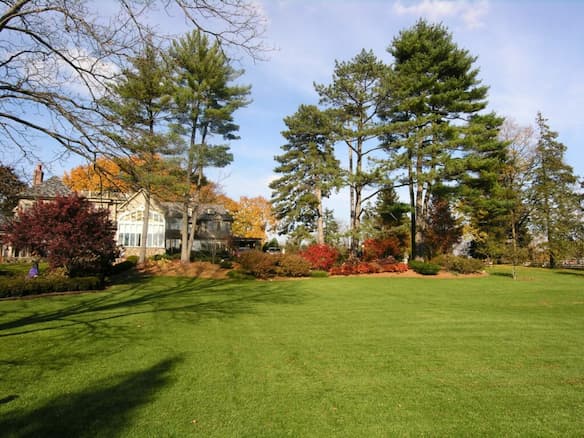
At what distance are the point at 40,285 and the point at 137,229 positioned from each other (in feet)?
74.9

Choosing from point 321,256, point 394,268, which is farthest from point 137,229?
point 394,268

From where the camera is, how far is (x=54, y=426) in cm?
351

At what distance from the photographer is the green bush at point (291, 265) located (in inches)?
855

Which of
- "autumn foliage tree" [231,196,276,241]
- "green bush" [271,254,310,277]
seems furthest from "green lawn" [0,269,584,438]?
"autumn foliage tree" [231,196,276,241]

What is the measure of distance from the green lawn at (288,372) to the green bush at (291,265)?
37.1ft

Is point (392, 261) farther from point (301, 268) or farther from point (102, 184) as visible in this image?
point (102, 184)

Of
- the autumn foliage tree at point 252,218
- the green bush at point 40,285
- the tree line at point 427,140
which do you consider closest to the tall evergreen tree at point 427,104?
the tree line at point 427,140

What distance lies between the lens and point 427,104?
2595 cm

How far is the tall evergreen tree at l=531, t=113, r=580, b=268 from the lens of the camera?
79.3ft

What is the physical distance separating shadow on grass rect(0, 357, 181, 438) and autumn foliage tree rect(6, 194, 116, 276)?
498 inches

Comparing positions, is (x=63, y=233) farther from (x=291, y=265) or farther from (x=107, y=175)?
(x=291, y=265)

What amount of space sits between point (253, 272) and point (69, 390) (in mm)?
16937

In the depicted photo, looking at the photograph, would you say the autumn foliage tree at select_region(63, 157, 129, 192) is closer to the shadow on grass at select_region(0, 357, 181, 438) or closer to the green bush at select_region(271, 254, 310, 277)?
the shadow on grass at select_region(0, 357, 181, 438)

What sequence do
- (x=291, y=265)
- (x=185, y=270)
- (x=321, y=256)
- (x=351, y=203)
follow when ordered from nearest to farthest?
(x=291, y=265) < (x=185, y=270) < (x=321, y=256) < (x=351, y=203)
